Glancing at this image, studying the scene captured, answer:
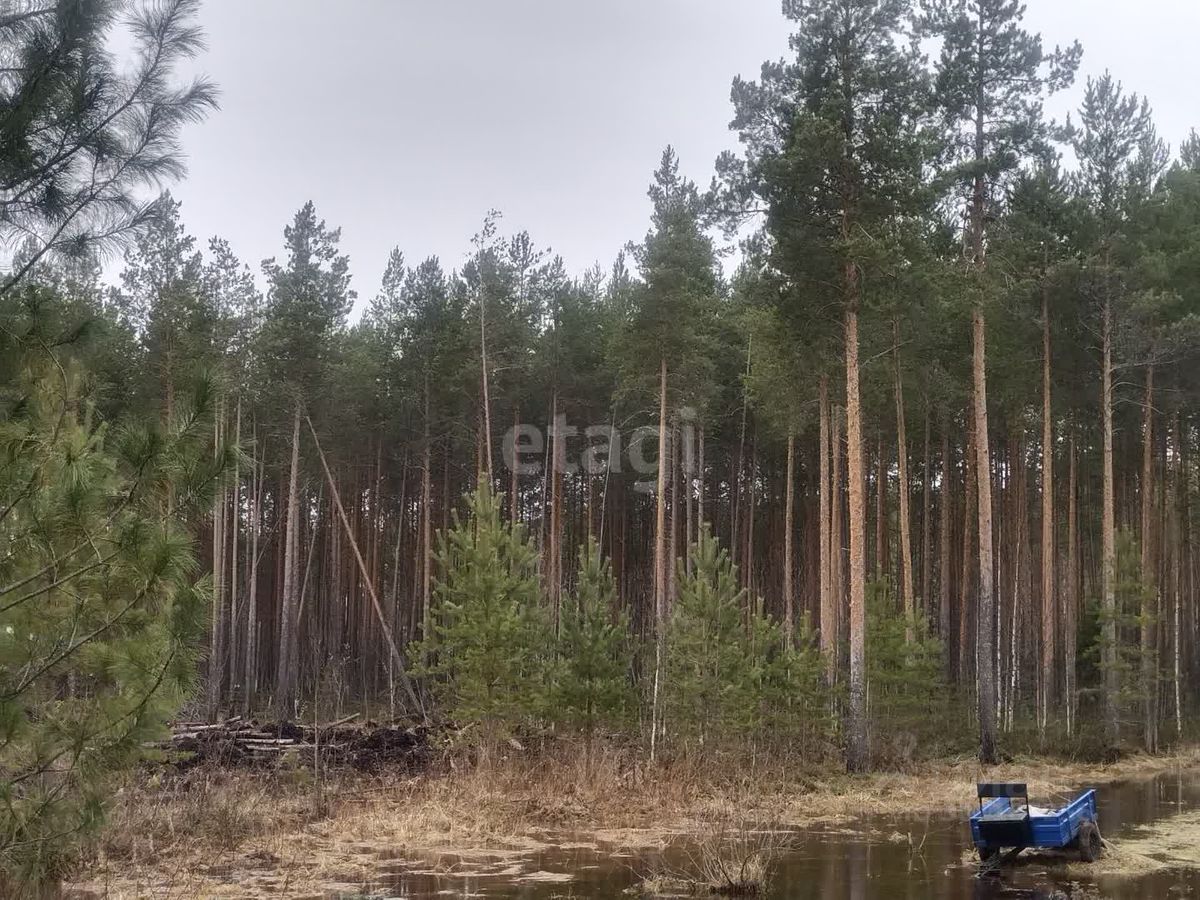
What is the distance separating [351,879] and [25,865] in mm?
4663

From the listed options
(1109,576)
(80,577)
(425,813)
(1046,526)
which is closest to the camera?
(80,577)

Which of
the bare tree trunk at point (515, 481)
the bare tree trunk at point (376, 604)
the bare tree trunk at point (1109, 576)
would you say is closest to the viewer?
the bare tree trunk at point (1109, 576)

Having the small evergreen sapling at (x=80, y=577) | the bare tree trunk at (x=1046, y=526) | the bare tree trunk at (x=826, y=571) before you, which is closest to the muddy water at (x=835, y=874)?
the small evergreen sapling at (x=80, y=577)

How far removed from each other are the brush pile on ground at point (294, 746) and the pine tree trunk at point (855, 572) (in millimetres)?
7955

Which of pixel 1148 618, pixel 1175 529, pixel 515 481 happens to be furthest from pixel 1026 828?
pixel 1175 529

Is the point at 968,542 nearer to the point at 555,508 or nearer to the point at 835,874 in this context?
the point at 555,508

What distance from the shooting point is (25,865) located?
666 cm

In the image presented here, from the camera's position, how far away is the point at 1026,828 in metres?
11.1

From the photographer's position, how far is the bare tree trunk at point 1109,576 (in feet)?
83.6

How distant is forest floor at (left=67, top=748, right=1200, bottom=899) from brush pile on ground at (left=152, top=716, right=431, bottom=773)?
1112 mm

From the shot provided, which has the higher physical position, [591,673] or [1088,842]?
[591,673]

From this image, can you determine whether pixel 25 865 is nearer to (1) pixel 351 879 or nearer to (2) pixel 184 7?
(1) pixel 351 879

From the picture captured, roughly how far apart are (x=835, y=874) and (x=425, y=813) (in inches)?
228

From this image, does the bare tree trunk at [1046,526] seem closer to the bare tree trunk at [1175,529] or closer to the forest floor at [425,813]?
the forest floor at [425,813]
